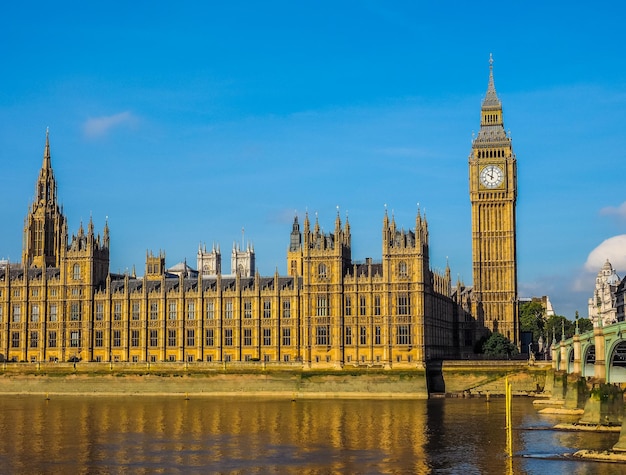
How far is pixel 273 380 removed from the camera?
147m

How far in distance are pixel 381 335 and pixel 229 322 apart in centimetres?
2503

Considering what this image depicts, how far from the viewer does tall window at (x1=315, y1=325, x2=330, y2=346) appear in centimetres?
15162

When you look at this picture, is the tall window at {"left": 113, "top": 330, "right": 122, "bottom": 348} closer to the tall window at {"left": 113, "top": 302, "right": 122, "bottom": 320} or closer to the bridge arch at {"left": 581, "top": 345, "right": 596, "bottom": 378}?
the tall window at {"left": 113, "top": 302, "right": 122, "bottom": 320}

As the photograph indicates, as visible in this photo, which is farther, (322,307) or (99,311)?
(99,311)

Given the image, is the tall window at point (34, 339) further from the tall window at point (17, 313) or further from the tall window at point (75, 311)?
the tall window at point (75, 311)

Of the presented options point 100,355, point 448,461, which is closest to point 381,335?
point 100,355

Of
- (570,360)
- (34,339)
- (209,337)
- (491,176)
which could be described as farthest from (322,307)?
(491,176)

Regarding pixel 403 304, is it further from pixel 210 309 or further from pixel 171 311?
pixel 171 311

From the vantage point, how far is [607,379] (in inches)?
3718

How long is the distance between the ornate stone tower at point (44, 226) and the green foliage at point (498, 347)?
7691cm

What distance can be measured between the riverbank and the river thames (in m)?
12.3

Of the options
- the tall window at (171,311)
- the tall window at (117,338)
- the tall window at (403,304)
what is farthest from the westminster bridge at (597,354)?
the tall window at (117,338)

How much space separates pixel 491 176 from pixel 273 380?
6506 centimetres

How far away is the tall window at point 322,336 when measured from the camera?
152m
